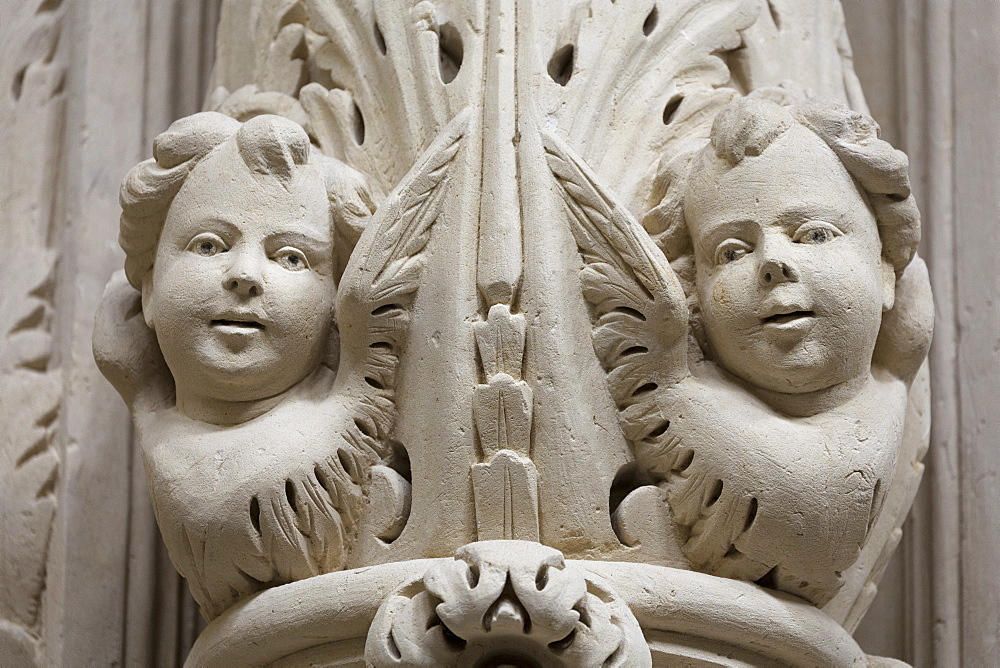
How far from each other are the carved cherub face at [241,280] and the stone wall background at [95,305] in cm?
43

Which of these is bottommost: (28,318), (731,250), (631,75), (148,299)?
(28,318)

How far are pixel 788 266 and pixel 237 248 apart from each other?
48cm

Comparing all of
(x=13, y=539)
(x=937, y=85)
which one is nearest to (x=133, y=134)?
(x=13, y=539)

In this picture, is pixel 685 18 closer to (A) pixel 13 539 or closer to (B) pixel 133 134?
(B) pixel 133 134

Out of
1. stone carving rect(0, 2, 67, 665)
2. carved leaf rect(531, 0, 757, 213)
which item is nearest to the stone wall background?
stone carving rect(0, 2, 67, 665)

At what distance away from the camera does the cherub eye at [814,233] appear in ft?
4.79

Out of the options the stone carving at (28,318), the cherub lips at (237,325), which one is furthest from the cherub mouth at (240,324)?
the stone carving at (28,318)

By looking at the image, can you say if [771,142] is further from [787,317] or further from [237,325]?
[237,325]

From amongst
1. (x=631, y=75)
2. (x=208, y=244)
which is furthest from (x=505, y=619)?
(x=631, y=75)

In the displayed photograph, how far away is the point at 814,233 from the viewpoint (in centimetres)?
146

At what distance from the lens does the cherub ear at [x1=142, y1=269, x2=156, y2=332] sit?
155 centimetres

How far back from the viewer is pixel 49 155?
6.55 ft

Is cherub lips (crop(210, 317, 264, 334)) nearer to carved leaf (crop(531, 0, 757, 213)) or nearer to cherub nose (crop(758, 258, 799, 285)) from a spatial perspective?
carved leaf (crop(531, 0, 757, 213))

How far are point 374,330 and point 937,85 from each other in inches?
34.5
